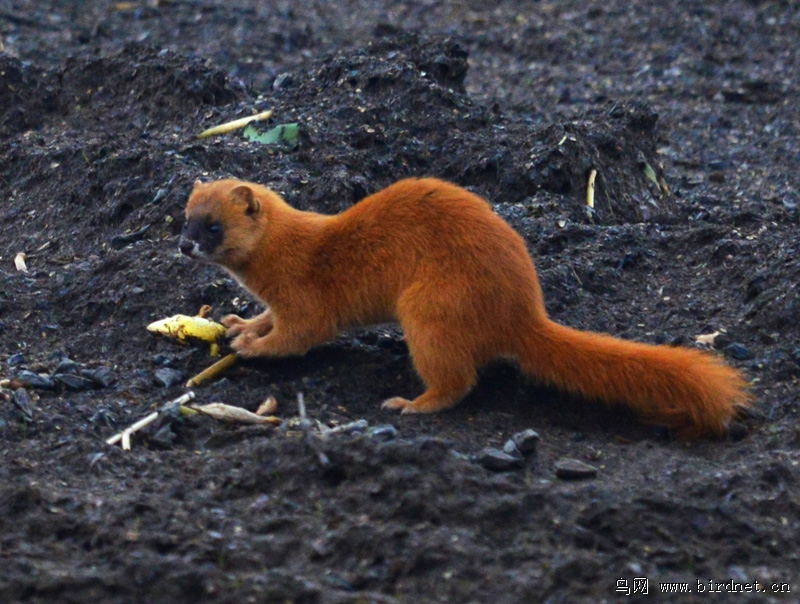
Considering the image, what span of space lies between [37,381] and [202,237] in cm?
102

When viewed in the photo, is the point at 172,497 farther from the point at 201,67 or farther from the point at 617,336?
the point at 201,67

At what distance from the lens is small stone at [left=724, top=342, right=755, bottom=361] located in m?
5.57

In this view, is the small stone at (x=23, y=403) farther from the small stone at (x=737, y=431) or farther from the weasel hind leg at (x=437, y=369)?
the small stone at (x=737, y=431)

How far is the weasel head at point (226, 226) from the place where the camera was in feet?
18.0

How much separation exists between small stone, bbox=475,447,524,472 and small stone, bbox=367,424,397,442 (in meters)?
0.38

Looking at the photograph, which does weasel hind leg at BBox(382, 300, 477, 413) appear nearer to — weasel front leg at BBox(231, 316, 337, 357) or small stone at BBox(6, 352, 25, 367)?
weasel front leg at BBox(231, 316, 337, 357)

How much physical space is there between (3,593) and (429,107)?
529cm

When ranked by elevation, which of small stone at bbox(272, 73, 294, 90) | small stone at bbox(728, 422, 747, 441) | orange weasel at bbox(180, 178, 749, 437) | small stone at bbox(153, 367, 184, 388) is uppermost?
small stone at bbox(272, 73, 294, 90)

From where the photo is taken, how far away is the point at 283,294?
18.0 feet

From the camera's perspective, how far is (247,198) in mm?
5602

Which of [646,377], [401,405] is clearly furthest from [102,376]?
[646,377]

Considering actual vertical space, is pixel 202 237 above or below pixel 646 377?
above

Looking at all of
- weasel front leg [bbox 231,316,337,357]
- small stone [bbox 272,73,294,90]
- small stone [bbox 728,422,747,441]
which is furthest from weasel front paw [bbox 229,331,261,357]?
small stone [bbox 272,73,294,90]

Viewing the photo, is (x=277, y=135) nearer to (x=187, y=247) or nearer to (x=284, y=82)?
(x=284, y=82)
